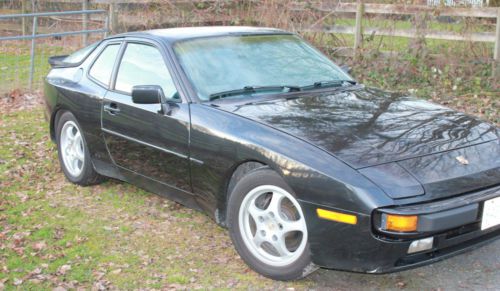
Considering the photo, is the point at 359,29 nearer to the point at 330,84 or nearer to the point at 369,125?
the point at 330,84

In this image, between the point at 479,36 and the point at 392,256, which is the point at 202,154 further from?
the point at 479,36

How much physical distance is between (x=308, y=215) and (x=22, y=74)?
854 centimetres

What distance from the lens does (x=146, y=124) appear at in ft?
15.7

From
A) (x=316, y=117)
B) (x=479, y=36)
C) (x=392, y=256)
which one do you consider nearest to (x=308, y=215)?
(x=392, y=256)

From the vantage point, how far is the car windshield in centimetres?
466

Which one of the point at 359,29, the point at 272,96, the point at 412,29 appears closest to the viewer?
the point at 272,96

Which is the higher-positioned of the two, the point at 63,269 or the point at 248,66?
the point at 248,66

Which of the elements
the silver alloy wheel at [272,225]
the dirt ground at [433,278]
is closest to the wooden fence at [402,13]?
the dirt ground at [433,278]

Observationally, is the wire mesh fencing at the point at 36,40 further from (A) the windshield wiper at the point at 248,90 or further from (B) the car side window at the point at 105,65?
(A) the windshield wiper at the point at 248,90

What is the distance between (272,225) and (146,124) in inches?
54.4

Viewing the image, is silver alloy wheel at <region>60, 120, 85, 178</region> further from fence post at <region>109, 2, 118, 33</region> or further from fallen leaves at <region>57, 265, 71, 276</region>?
fence post at <region>109, 2, 118, 33</region>

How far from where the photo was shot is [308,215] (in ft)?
12.0

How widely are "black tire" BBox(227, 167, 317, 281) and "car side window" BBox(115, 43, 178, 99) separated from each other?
102 cm

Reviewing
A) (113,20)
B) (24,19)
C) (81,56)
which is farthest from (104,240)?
(24,19)
